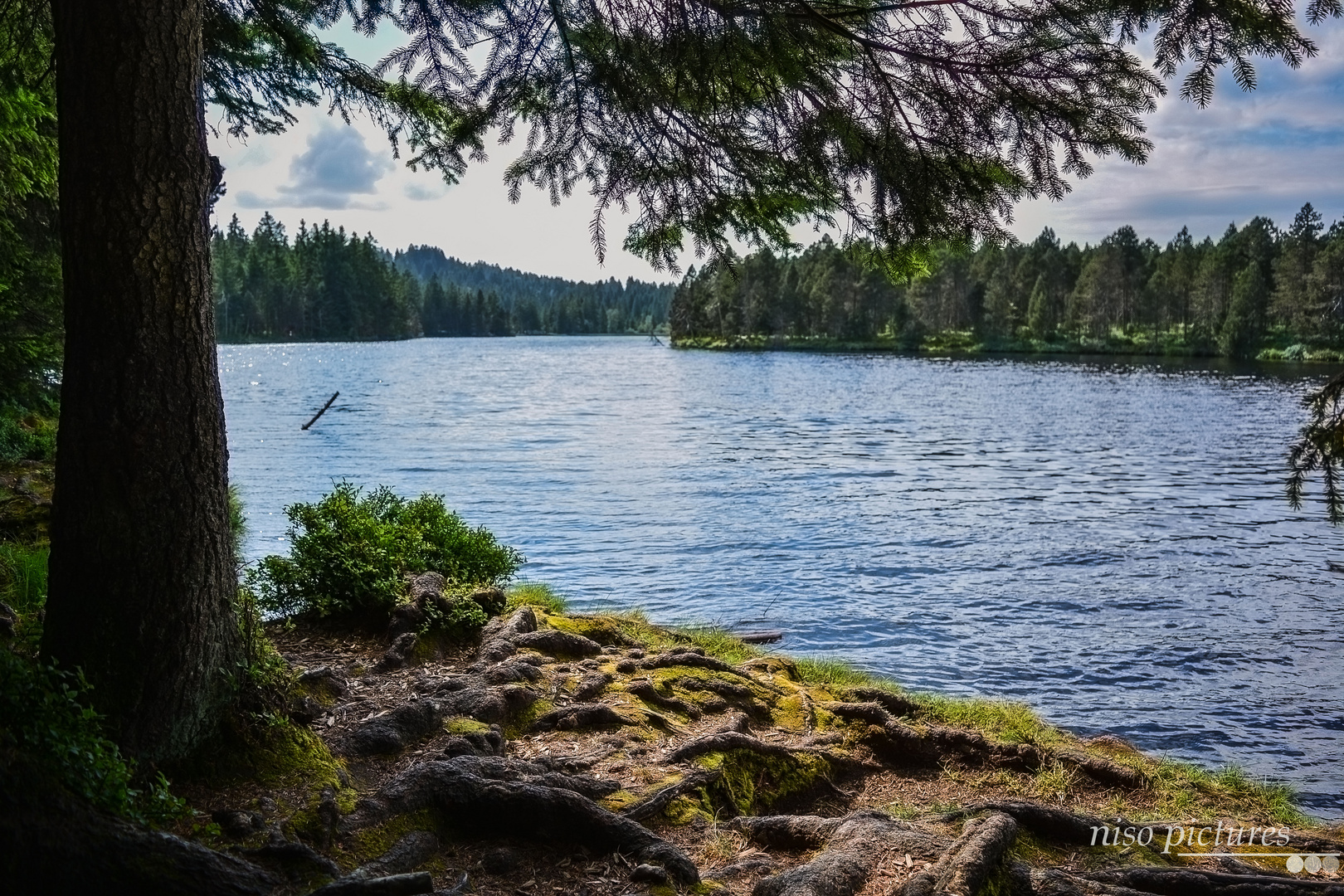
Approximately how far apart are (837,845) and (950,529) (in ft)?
49.3

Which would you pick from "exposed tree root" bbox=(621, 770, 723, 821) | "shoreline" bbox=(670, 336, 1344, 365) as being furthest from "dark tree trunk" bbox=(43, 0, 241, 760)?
"shoreline" bbox=(670, 336, 1344, 365)

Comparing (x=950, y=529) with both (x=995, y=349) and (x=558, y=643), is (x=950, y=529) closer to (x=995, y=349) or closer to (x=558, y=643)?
(x=558, y=643)

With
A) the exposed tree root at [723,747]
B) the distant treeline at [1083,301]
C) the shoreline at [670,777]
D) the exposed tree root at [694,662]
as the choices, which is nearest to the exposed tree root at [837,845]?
the shoreline at [670,777]

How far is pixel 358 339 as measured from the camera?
128 m

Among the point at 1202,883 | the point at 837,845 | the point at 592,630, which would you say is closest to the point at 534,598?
the point at 592,630

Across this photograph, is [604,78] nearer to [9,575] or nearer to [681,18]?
[681,18]

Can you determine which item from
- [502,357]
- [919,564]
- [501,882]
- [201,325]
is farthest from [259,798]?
[502,357]

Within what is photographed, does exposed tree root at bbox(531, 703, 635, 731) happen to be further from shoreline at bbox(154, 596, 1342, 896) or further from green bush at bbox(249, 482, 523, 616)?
green bush at bbox(249, 482, 523, 616)

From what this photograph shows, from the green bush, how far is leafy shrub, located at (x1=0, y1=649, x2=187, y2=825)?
4.54 metres

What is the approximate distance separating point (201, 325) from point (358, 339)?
131m

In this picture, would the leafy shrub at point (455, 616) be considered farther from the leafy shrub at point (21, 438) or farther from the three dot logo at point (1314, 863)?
the leafy shrub at point (21, 438)

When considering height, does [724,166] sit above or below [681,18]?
below

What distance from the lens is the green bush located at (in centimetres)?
856

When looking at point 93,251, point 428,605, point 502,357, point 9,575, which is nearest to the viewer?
point 93,251
